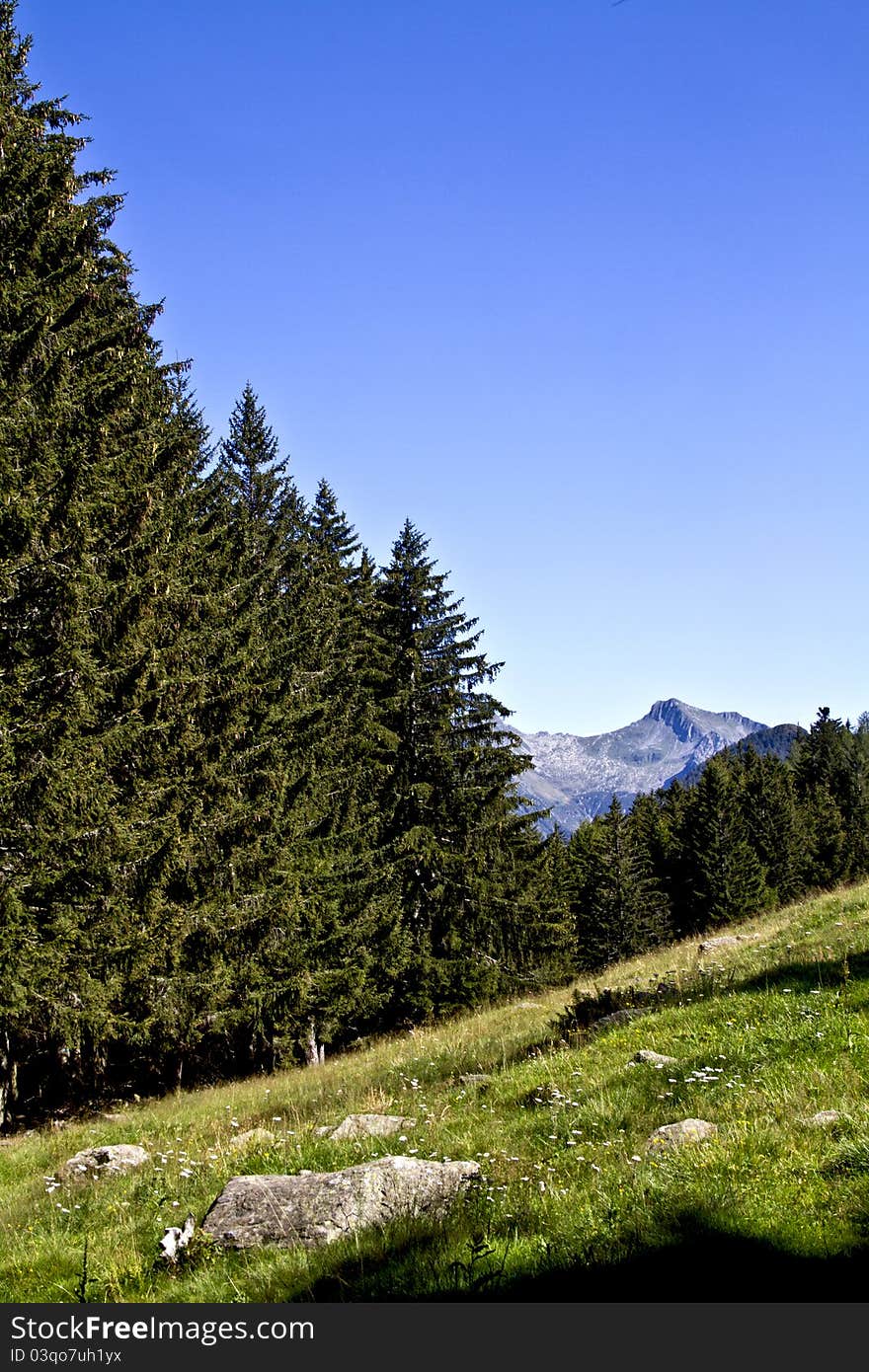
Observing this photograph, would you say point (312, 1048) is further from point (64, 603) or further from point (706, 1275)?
point (706, 1275)

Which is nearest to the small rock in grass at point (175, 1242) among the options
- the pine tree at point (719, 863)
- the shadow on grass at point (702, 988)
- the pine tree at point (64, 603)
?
the shadow on grass at point (702, 988)

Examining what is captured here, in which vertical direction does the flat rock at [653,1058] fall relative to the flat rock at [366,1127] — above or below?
above

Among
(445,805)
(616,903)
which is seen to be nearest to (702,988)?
(445,805)

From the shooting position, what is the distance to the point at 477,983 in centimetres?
2412

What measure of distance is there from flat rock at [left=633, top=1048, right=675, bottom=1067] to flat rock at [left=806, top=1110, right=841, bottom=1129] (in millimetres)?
2065

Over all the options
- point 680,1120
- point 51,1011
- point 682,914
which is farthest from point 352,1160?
Result: point 682,914

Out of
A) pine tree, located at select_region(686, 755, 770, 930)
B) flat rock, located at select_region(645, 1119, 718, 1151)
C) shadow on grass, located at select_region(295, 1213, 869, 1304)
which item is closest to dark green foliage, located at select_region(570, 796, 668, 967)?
pine tree, located at select_region(686, 755, 770, 930)

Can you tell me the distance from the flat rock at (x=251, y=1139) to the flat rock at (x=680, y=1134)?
414 cm

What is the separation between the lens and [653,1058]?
797cm

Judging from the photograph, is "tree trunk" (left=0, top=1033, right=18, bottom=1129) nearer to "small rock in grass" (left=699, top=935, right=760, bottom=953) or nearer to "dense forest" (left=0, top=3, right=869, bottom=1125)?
"dense forest" (left=0, top=3, right=869, bottom=1125)

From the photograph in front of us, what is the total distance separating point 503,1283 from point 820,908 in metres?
14.7

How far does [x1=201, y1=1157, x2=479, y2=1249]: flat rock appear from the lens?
4941 millimetres

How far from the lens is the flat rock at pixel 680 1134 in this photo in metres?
5.66

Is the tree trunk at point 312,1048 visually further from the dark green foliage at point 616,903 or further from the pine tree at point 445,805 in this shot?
the dark green foliage at point 616,903
